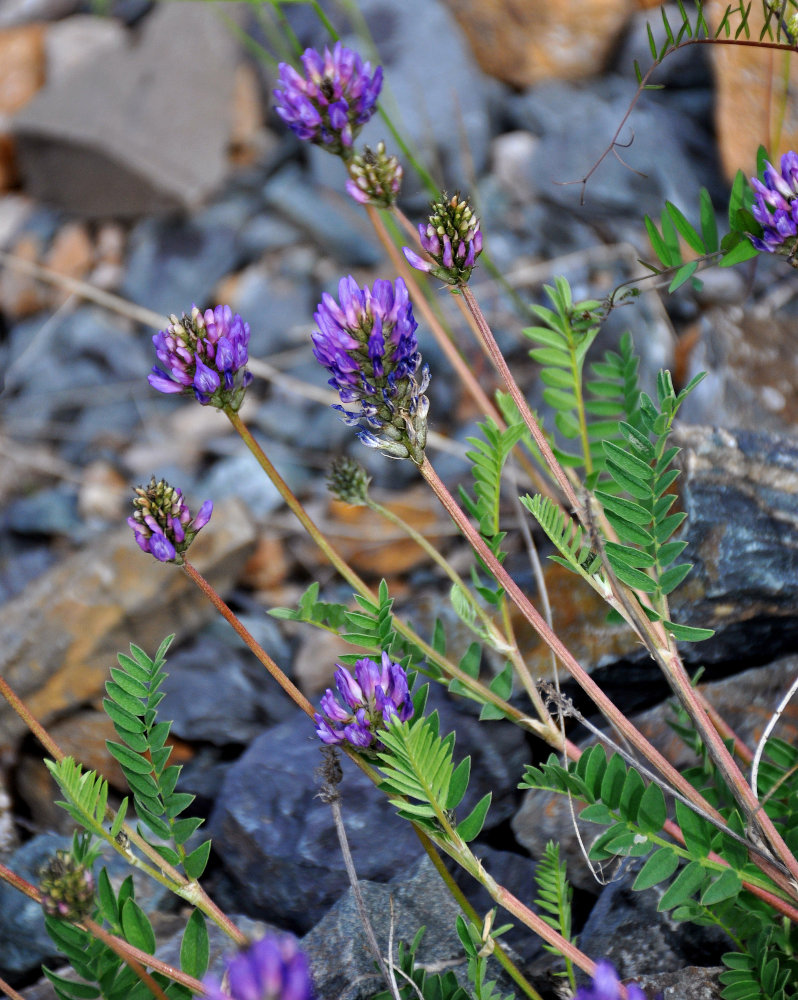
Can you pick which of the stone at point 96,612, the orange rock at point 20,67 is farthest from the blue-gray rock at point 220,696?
the orange rock at point 20,67

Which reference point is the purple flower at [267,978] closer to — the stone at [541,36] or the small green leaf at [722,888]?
the small green leaf at [722,888]

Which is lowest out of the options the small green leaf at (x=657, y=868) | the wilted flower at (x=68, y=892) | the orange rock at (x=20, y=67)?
the small green leaf at (x=657, y=868)

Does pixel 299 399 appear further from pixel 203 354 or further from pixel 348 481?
pixel 203 354

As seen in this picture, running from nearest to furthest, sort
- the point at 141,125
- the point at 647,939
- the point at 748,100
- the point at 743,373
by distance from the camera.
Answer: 1. the point at 647,939
2. the point at 743,373
3. the point at 748,100
4. the point at 141,125

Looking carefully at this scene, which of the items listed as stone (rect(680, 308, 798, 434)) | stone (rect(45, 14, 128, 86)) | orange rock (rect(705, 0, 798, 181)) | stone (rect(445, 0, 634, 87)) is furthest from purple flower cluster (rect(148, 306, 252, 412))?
stone (rect(45, 14, 128, 86))

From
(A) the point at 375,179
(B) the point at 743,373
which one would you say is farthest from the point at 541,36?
(A) the point at 375,179

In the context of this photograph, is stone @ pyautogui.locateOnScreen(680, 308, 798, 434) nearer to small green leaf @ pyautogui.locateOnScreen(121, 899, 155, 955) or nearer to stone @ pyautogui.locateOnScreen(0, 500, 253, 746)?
stone @ pyautogui.locateOnScreen(0, 500, 253, 746)
